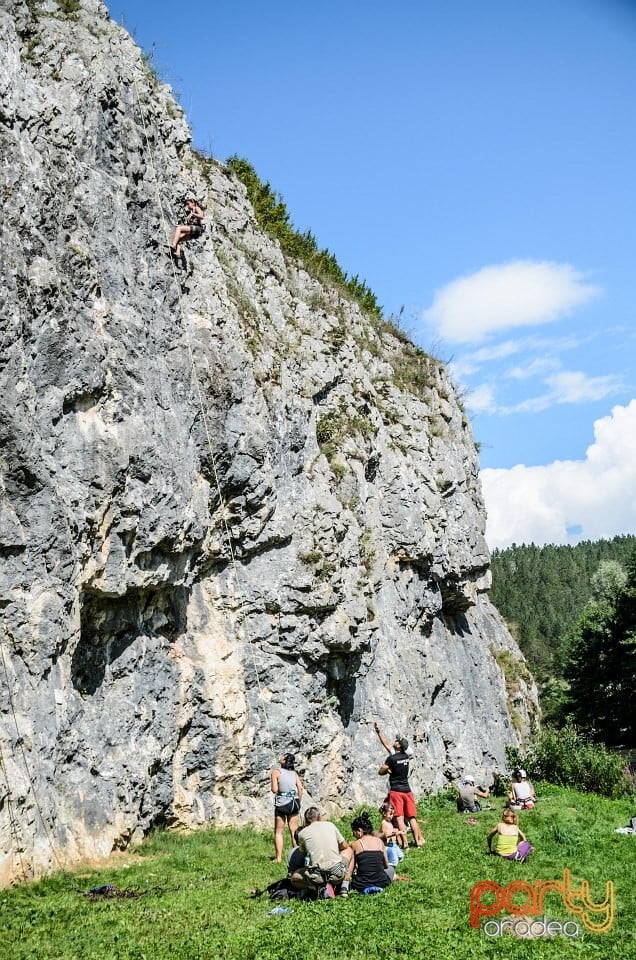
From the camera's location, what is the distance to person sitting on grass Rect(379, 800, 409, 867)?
1120 cm

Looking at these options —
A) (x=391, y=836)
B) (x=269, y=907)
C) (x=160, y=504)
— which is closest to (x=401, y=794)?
(x=391, y=836)

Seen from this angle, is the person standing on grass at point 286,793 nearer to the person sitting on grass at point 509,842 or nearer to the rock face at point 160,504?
the rock face at point 160,504

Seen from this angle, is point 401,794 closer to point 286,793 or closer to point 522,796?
point 286,793

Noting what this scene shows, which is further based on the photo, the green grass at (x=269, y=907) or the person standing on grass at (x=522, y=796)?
the person standing on grass at (x=522, y=796)

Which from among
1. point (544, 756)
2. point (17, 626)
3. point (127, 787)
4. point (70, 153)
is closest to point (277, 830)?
point (127, 787)

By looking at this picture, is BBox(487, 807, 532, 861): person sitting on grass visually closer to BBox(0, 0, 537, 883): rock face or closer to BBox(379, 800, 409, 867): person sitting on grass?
BBox(379, 800, 409, 867): person sitting on grass

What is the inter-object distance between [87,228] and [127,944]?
11232 mm

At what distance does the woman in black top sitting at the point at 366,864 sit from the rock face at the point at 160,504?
4.31 m

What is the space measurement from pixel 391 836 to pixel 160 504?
6.92 metres

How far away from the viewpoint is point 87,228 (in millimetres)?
13359

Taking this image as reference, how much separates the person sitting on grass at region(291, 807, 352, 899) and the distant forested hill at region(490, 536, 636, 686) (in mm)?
71266

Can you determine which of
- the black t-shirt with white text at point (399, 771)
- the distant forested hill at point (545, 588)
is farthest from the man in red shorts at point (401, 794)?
the distant forested hill at point (545, 588)

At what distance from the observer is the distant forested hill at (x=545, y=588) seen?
3957 inches

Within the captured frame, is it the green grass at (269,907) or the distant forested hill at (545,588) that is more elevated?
the distant forested hill at (545,588)
